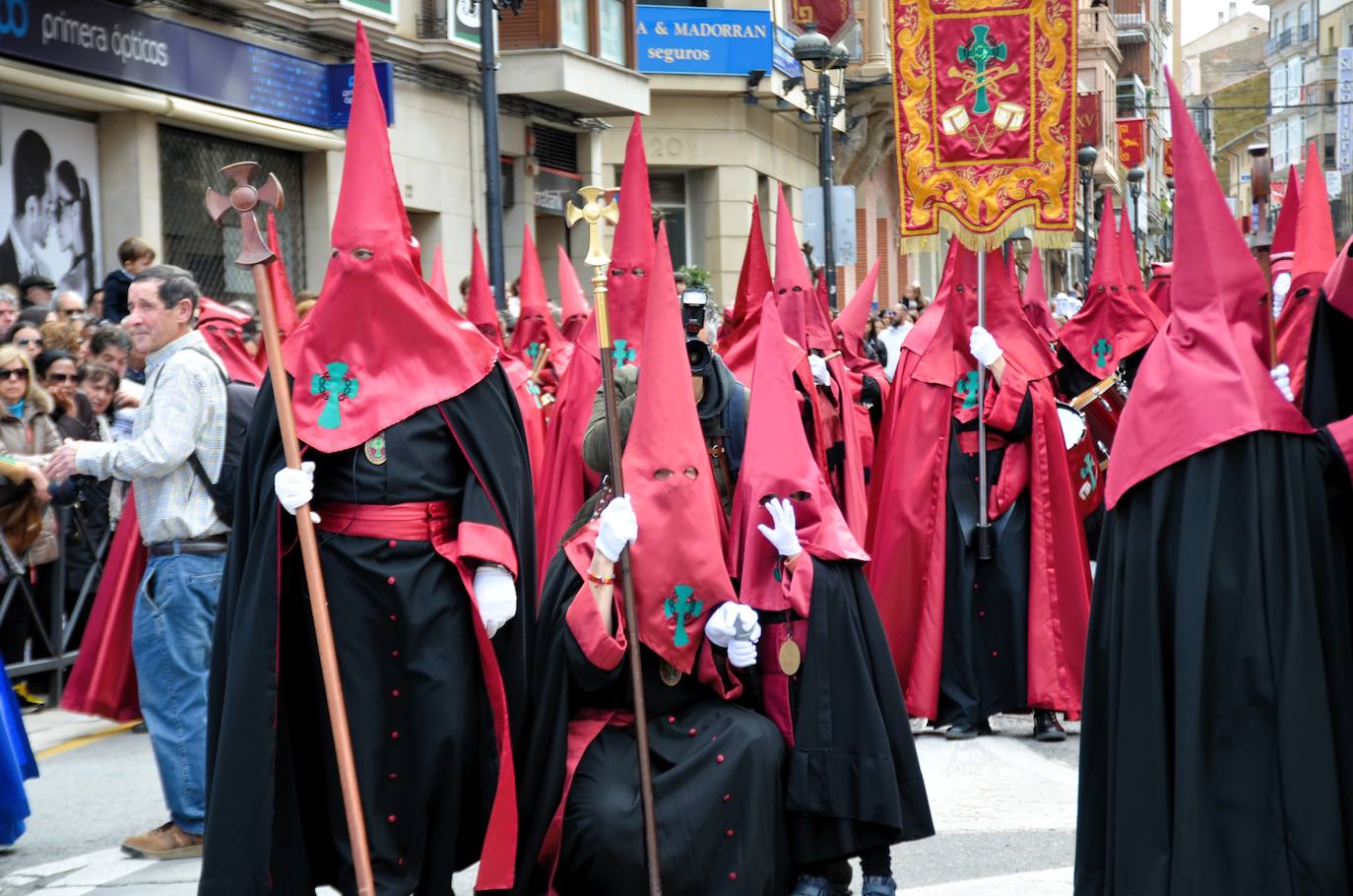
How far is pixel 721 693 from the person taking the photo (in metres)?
5.38

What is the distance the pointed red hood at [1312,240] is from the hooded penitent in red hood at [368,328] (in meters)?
3.38

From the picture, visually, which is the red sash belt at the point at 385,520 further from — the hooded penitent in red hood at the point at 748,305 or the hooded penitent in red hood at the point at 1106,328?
the hooded penitent in red hood at the point at 1106,328

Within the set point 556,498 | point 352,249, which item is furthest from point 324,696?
point 556,498

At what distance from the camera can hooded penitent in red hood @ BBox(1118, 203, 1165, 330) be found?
1150 centimetres

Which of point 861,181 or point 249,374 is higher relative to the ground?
point 861,181

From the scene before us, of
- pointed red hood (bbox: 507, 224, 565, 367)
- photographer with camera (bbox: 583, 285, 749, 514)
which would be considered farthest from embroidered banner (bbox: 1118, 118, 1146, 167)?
photographer with camera (bbox: 583, 285, 749, 514)

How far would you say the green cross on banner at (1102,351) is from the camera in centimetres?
1122

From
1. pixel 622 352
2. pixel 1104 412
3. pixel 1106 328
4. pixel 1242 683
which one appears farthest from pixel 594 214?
pixel 1106 328

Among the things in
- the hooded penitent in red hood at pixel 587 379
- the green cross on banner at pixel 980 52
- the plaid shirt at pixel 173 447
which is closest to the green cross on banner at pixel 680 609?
the plaid shirt at pixel 173 447

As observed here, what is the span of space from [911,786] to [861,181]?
32125mm

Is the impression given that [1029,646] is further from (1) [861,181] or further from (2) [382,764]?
(1) [861,181]

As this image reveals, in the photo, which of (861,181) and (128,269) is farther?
(861,181)

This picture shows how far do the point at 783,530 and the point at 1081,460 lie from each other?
175 inches

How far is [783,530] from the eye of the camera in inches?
212
